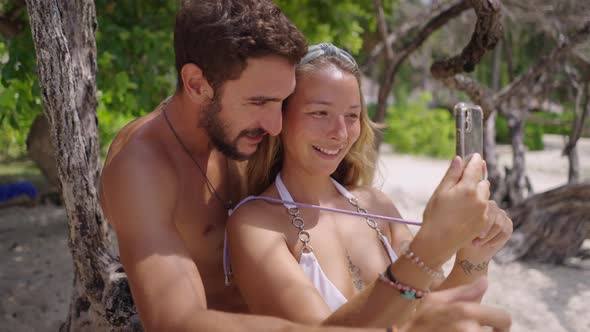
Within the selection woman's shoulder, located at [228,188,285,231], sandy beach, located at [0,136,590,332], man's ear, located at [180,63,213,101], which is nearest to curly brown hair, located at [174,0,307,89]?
man's ear, located at [180,63,213,101]

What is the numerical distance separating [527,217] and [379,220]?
14.8 feet

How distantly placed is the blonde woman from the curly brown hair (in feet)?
0.44

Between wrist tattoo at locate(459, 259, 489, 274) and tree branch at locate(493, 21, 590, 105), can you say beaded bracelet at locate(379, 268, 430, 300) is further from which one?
tree branch at locate(493, 21, 590, 105)

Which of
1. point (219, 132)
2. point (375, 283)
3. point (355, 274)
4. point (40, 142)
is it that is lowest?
point (40, 142)

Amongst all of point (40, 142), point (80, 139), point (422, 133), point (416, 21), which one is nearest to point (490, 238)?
point (80, 139)

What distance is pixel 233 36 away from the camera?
1999 mm

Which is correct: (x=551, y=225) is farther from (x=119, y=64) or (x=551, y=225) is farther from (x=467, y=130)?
(x=467, y=130)

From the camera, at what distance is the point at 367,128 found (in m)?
2.31

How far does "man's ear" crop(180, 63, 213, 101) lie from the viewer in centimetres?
212

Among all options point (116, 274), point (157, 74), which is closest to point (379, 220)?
point (116, 274)

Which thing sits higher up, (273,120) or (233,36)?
(233,36)

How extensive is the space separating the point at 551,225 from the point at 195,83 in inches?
200

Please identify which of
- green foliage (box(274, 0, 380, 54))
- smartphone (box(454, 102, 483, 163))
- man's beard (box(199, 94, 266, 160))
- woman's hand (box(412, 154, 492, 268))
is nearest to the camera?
woman's hand (box(412, 154, 492, 268))

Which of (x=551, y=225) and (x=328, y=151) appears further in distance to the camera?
(x=551, y=225)
